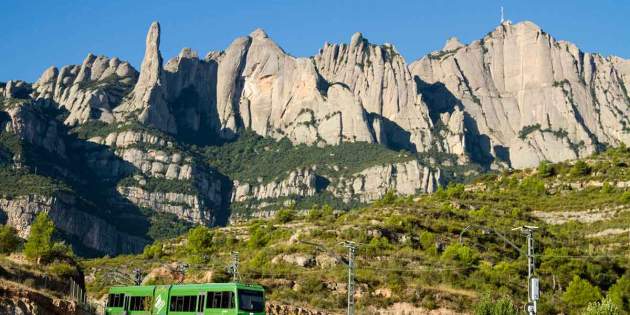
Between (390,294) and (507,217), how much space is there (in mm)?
39764

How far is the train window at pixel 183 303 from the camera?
176 feet

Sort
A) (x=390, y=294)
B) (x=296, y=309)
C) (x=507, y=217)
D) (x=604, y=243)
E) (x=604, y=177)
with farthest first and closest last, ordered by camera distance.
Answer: (x=604, y=177)
(x=507, y=217)
(x=604, y=243)
(x=390, y=294)
(x=296, y=309)

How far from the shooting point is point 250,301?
5078 centimetres

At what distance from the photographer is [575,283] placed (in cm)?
8194

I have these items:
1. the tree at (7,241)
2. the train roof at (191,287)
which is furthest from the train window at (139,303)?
the tree at (7,241)

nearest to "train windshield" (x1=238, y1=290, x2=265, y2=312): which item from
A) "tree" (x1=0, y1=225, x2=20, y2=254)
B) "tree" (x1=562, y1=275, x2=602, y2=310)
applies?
"tree" (x1=562, y1=275, x2=602, y2=310)

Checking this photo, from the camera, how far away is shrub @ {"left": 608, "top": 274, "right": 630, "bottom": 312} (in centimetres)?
7819

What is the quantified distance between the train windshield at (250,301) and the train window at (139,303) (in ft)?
32.9

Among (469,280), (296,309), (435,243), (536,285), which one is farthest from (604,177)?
(536,285)

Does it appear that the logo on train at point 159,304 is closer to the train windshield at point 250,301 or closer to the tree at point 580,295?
the train windshield at point 250,301

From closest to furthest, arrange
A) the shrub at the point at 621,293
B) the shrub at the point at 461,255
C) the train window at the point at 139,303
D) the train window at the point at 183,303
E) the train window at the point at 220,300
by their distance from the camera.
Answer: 1. the train window at the point at 220,300
2. the train window at the point at 183,303
3. the train window at the point at 139,303
4. the shrub at the point at 621,293
5. the shrub at the point at 461,255

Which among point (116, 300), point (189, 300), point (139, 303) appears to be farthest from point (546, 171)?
point (189, 300)

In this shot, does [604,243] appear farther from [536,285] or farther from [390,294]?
[536,285]

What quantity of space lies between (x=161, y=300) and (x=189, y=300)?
3357 millimetres
